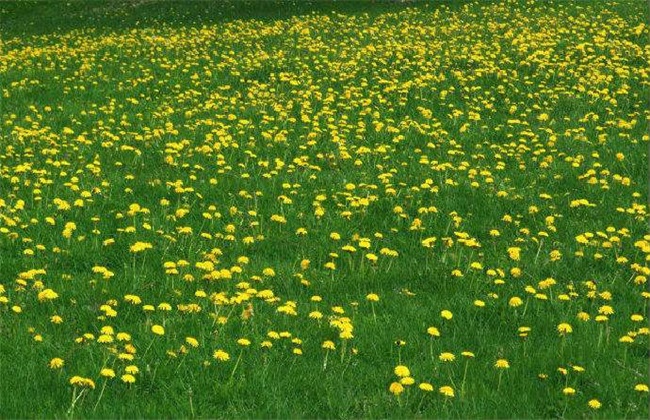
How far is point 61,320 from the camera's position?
4691 mm

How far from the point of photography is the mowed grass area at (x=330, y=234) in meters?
4.13

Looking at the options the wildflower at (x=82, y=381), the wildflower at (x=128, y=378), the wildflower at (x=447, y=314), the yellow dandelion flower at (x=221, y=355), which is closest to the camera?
the wildflower at (x=82, y=381)

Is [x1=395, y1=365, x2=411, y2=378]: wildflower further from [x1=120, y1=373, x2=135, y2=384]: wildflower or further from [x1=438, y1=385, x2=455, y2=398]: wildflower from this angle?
[x1=120, y1=373, x2=135, y2=384]: wildflower

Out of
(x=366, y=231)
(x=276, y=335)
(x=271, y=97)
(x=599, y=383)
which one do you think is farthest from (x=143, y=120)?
(x=599, y=383)

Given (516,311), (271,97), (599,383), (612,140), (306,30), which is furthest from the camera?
(306,30)

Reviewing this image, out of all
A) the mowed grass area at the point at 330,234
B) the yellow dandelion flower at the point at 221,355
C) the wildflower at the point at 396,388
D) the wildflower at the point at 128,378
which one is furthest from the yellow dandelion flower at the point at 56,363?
the wildflower at the point at 396,388

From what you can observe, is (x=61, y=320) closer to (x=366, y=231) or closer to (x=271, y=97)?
(x=366, y=231)

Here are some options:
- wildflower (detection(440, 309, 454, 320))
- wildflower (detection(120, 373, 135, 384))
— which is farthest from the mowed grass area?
wildflower (detection(440, 309, 454, 320))

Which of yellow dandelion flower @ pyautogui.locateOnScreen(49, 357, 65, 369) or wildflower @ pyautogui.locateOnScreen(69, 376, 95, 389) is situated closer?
wildflower @ pyautogui.locateOnScreen(69, 376, 95, 389)

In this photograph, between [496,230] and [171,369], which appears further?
[496,230]

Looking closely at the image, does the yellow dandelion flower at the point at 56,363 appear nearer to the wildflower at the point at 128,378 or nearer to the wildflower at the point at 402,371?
the wildflower at the point at 128,378

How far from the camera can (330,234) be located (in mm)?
6379

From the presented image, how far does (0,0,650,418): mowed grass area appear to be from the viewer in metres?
4.13

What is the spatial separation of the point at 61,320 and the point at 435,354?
7.76 feet
